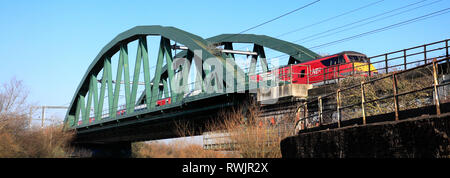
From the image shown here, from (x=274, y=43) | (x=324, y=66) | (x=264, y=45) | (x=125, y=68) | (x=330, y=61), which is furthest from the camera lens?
(x=125, y=68)

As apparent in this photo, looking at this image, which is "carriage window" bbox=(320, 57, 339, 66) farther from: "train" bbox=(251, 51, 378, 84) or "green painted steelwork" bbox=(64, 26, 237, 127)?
"green painted steelwork" bbox=(64, 26, 237, 127)

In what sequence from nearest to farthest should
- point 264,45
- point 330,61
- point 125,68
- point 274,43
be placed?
1. point 330,61
2. point 274,43
3. point 264,45
4. point 125,68

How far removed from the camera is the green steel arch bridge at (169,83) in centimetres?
3040

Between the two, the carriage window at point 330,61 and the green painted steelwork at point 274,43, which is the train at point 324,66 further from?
the green painted steelwork at point 274,43

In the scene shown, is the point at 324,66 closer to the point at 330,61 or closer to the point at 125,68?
the point at 330,61

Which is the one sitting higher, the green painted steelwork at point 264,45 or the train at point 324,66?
the green painted steelwork at point 264,45

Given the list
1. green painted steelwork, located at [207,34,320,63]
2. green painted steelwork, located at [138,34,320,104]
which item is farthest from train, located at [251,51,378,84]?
green painted steelwork, located at [138,34,320,104]

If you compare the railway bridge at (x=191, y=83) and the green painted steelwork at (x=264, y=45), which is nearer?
the railway bridge at (x=191, y=83)

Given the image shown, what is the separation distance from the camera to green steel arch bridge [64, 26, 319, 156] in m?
30.4

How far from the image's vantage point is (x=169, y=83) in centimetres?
3497

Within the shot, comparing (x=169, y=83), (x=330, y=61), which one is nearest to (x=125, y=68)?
(x=169, y=83)

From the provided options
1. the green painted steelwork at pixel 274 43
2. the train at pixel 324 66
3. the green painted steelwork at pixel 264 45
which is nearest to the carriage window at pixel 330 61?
the train at pixel 324 66

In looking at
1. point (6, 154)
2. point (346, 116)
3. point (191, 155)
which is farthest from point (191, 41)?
point (6, 154)
